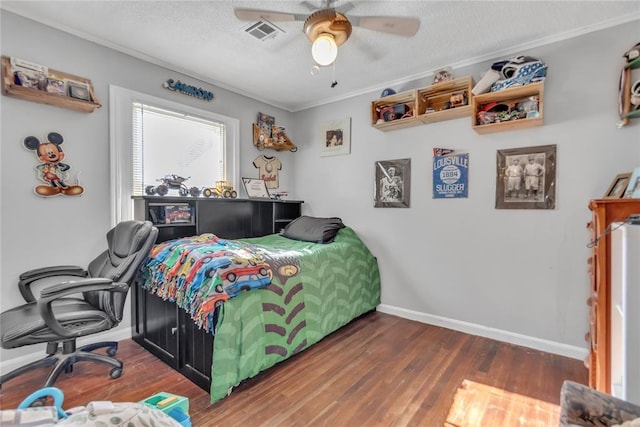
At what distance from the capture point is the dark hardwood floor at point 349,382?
161 cm

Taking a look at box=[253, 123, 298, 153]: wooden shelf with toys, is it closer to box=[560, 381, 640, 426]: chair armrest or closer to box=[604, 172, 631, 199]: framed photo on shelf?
box=[604, 172, 631, 199]: framed photo on shelf

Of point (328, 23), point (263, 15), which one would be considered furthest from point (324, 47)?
point (263, 15)

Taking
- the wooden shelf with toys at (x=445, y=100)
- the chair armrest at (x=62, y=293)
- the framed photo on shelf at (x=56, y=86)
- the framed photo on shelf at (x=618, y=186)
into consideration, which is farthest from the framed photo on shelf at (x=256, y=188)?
the framed photo on shelf at (x=618, y=186)

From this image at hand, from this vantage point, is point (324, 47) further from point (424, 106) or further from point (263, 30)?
point (424, 106)

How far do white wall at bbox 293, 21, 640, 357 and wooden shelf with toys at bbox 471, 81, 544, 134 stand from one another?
→ 0.40 feet

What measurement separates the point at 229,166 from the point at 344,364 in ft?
7.58

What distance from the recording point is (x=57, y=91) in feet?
6.79

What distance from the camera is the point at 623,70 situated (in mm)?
1994

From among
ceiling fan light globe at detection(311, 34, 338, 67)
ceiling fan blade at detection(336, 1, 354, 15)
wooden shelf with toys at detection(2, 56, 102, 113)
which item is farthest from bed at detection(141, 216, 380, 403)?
ceiling fan blade at detection(336, 1, 354, 15)

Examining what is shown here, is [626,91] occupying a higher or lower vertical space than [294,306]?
higher

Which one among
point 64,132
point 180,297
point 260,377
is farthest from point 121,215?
point 260,377

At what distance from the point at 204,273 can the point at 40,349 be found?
4.95 ft

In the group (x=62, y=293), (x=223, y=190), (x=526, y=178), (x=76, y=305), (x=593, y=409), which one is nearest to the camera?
(x=593, y=409)

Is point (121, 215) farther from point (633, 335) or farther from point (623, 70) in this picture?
point (623, 70)
